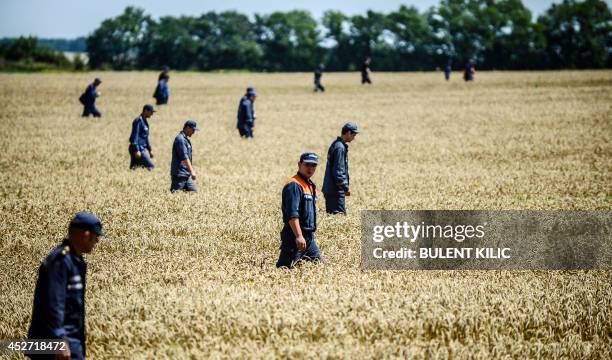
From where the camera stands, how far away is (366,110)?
4081cm

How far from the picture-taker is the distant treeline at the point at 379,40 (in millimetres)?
103125

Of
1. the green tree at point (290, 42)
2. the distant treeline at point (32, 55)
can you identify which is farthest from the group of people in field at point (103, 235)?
the green tree at point (290, 42)

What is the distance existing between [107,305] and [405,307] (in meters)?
3.48

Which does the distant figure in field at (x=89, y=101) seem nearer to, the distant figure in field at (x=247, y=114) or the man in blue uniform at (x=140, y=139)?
the distant figure in field at (x=247, y=114)

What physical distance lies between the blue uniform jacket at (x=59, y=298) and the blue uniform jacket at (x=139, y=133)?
12.4 m

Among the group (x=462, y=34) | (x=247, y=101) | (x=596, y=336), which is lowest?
(x=596, y=336)

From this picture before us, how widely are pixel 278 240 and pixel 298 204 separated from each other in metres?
2.95

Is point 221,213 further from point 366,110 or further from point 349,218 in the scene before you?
point 366,110

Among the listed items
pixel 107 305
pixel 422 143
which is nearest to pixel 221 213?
pixel 107 305

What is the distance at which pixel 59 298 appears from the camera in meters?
5.62

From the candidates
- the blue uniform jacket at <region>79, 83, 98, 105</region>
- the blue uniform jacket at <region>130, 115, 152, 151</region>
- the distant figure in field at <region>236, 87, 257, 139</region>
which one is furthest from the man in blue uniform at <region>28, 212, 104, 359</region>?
the blue uniform jacket at <region>79, 83, 98, 105</region>

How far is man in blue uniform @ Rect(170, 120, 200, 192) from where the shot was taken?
1520cm

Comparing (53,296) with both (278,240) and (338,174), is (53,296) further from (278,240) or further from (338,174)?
(338,174)

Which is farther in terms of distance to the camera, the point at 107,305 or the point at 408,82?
the point at 408,82
